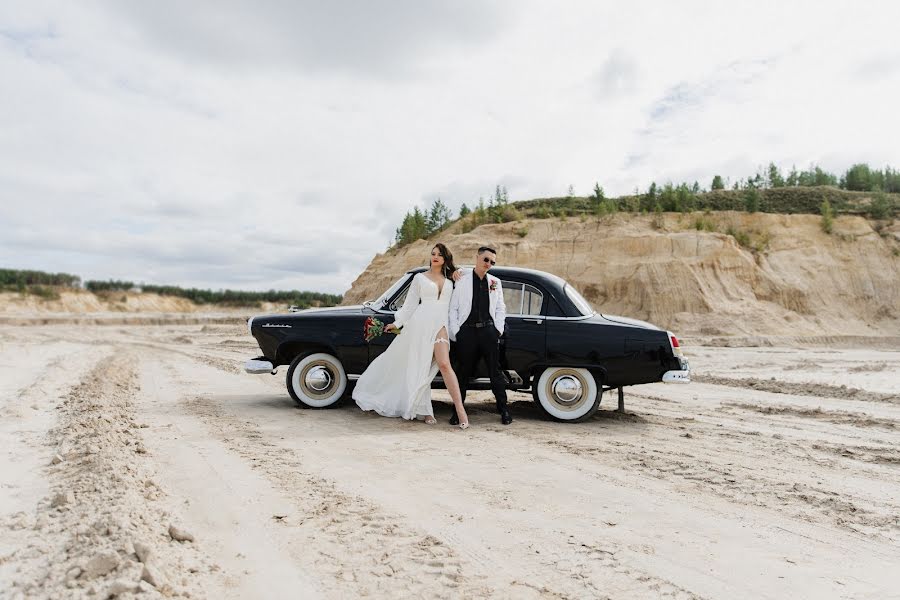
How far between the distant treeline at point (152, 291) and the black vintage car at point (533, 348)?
49425 mm

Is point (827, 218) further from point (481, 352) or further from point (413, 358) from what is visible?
point (413, 358)

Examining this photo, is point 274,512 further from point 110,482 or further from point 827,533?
point 827,533

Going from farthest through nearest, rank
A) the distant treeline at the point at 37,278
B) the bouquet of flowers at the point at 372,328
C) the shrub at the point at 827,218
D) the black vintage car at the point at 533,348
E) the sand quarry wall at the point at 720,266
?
1. the distant treeline at the point at 37,278
2. the shrub at the point at 827,218
3. the sand quarry wall at the point at 720,266
4. the bouquet of flowers at the point at 372,328
5. the black vintage car at the point at 533,348

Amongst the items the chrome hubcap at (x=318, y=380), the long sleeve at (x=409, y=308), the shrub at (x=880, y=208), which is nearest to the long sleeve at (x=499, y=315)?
the long sleeve at (x=409, y=308)

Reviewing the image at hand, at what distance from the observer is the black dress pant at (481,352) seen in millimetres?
6832

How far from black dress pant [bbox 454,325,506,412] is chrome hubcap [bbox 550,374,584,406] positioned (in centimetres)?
69

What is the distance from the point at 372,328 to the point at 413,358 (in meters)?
0.91

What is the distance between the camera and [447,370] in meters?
6.78

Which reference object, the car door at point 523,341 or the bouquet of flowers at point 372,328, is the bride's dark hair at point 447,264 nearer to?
the car door at point 523,341

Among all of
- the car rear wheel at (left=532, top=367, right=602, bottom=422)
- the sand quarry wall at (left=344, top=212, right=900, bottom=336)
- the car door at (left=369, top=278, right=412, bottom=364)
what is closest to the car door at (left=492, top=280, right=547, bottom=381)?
the car rear wheel at (left=532, top=367, right=602, bottom=422)

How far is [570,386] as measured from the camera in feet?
24.0

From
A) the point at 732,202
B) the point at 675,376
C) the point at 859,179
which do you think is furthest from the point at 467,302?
the point at 859,179

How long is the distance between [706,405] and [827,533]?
5.66m

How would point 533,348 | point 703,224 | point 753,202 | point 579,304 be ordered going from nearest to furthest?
point 533,348 < point 579,304 < point 703,224 < point 753,202
